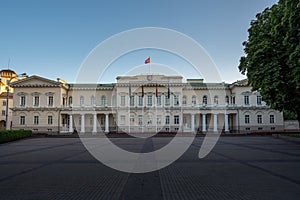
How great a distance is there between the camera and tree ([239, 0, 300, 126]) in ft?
57.8

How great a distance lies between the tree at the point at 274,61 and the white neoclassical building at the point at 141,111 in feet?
88.1

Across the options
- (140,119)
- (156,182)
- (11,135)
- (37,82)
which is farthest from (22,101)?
(156,182)

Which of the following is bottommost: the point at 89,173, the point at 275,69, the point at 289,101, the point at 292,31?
the point at 89,173

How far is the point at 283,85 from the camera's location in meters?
20.6

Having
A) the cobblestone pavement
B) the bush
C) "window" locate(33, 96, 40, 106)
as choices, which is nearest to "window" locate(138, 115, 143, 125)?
"window" locate(33, 96, 40, 106)

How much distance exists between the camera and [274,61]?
66.3ft

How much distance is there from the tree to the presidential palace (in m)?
26.8

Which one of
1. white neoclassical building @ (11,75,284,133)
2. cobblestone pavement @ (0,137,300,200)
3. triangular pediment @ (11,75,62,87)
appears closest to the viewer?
cobblestone pavement @ (0,137,300,200)

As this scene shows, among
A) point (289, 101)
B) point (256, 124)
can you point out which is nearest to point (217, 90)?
point (256, 124)

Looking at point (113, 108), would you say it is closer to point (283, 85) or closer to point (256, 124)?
point (256, 124)

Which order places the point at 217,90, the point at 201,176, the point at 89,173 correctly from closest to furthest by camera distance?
1. the point at 201,176
2. the point at 89,173
3. the point at 217,90

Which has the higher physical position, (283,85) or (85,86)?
(85,86)

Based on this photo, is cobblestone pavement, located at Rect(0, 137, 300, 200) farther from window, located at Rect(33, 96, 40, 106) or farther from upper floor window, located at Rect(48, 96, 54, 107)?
window, located at Rect(33, 96, 40, 106)

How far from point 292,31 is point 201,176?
13397 mm
